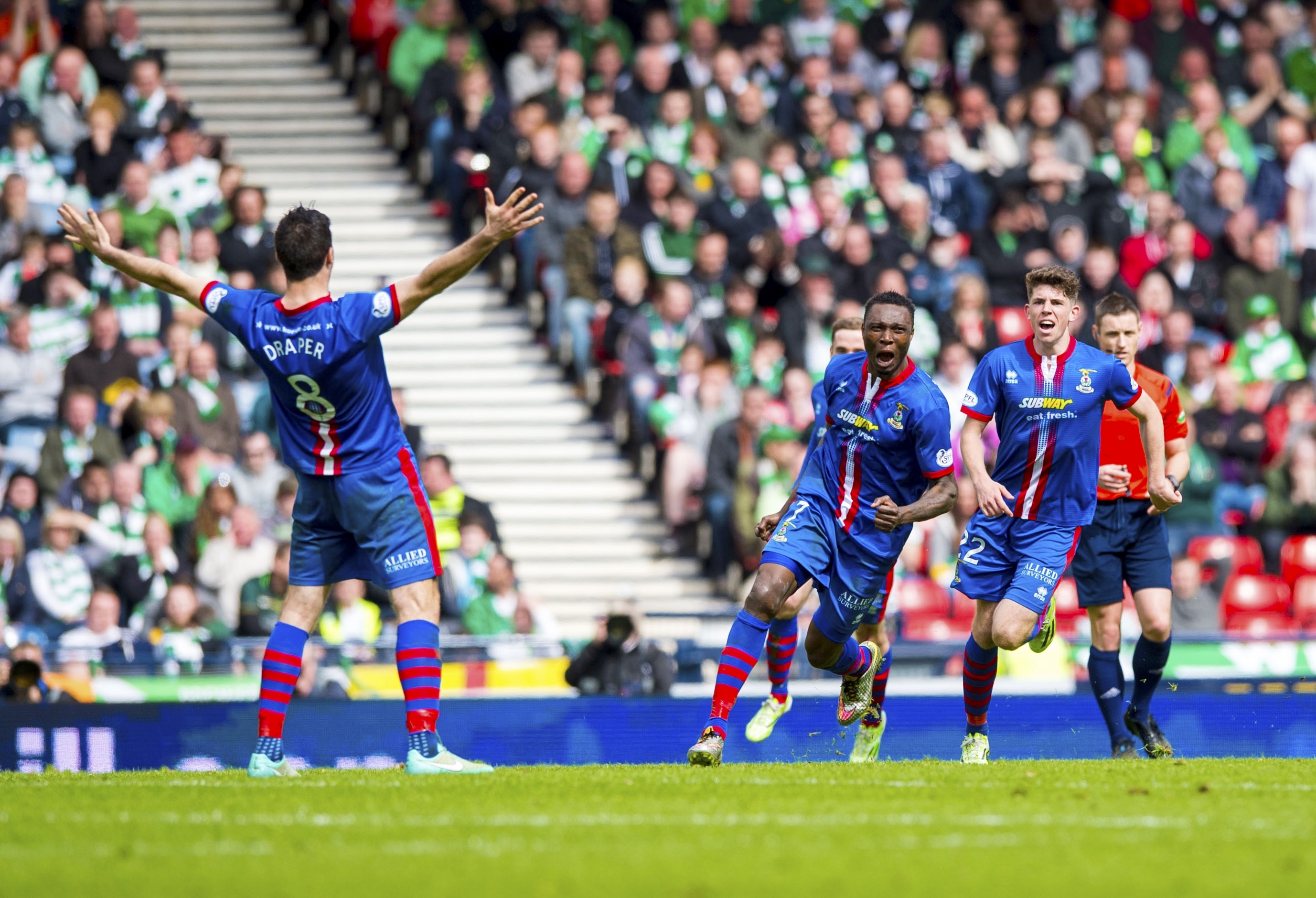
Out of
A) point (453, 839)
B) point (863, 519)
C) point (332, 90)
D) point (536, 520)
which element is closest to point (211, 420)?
point (536, 520)

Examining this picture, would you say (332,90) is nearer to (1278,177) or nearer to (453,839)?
(1278,177)

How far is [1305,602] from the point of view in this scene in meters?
15.2

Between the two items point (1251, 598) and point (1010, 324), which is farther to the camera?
point (1010, 324)

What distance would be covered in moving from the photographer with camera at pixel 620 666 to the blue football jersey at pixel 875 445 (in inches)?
128

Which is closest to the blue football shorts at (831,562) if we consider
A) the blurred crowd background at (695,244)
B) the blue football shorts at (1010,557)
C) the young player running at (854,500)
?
the young player running at (854,500)

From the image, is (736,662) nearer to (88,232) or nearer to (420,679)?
(420,679)

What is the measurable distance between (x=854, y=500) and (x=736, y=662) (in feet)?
3.40

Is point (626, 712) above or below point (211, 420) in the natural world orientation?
below

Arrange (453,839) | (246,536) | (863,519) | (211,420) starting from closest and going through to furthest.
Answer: (453,839) < (863,519) < (246,536) < (211,420)

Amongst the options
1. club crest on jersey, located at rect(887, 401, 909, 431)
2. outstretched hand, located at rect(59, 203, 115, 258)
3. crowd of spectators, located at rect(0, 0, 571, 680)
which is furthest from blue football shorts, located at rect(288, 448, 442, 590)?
crowd of spectators, located at rect(0, 0, 571, 680)

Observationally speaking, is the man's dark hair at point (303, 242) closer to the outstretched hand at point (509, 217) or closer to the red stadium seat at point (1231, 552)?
the outstretched hand at point (509, 217)

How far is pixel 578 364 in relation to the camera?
1720 centimetres

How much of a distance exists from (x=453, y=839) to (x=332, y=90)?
15547 millimetres

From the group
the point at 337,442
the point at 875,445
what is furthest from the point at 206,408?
the point at 875,445
